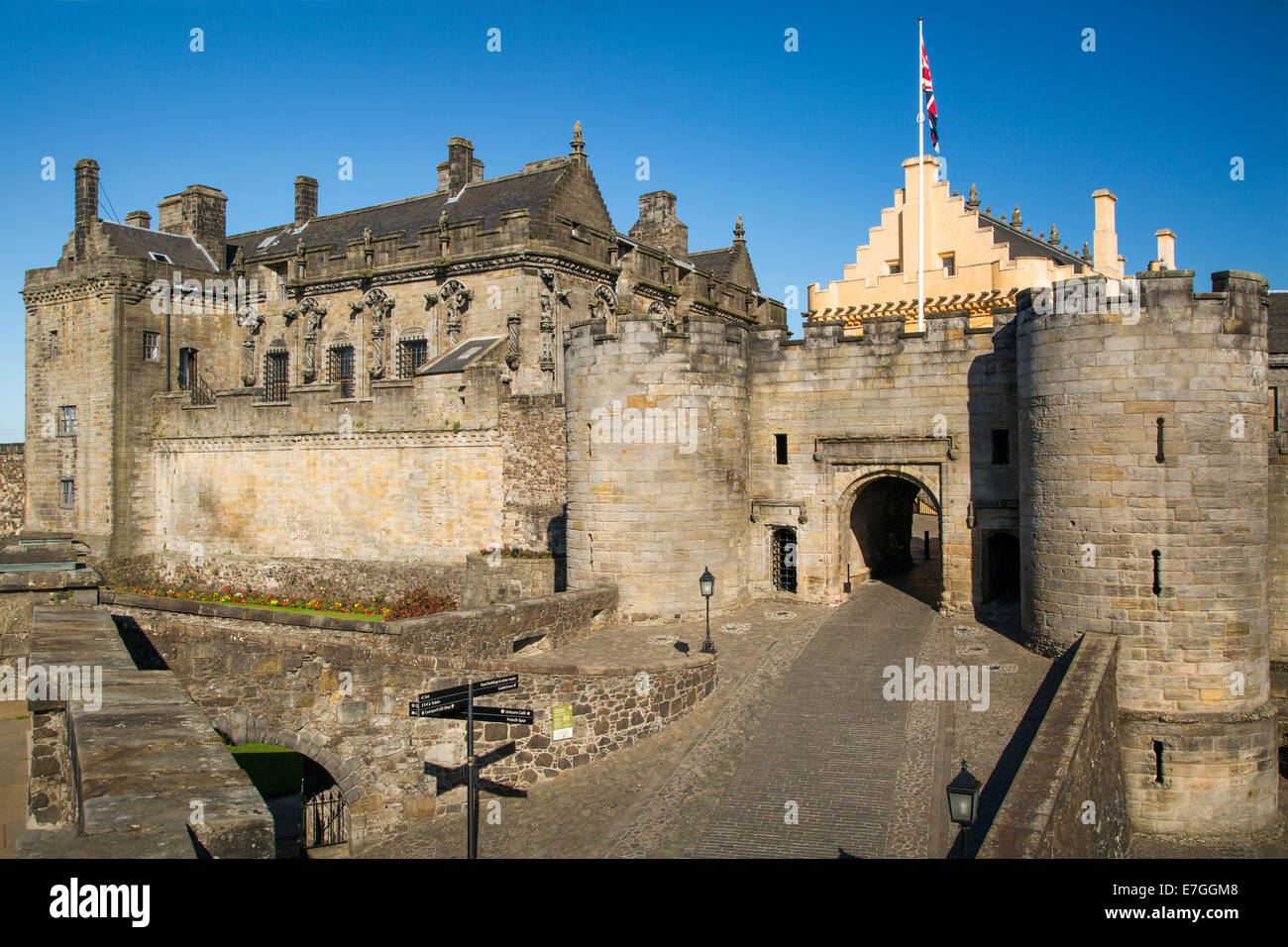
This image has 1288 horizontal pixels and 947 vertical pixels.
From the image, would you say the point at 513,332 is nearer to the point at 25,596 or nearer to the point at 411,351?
the point at 411,351

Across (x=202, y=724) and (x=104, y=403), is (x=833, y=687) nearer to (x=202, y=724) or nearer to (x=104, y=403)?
(x=202, y=724)

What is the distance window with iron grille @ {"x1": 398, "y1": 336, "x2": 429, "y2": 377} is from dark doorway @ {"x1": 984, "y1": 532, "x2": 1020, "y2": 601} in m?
18.9

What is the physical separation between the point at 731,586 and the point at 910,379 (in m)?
5.87

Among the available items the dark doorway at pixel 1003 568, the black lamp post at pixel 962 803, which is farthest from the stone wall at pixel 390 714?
the dark doorway at pixel 1003 568

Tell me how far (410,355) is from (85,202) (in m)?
13.6

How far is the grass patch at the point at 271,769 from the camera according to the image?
21.3 meters

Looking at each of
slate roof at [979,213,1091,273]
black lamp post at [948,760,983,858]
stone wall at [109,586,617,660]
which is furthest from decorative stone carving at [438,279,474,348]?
black lamp post at [948,760,983,858]

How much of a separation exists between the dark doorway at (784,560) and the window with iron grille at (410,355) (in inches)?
570

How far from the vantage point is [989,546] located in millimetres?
20281

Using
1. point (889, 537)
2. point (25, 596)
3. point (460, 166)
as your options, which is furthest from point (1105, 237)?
point (25, 596)

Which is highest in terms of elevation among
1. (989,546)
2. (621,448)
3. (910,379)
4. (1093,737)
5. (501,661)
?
(910,379)

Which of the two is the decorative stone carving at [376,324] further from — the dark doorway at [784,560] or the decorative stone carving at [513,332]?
the dark doorway at [784,560]

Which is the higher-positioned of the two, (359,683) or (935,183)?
(935,183)
